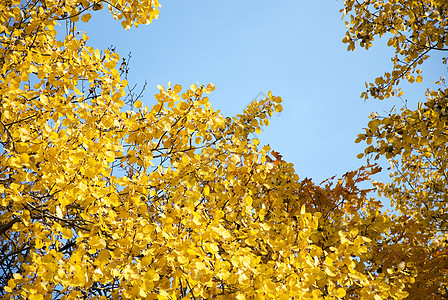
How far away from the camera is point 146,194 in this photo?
2867 millimetres

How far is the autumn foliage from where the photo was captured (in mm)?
2283

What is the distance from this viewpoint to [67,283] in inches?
79.1

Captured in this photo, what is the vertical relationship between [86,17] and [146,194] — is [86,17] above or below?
above

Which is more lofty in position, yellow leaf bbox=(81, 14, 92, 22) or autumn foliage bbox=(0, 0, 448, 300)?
yellow leaf bbox=(81, 14, 92, 22)

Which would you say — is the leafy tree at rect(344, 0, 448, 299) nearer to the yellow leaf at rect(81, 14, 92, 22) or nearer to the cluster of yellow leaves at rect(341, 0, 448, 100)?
the cluster of yellow leaves at rect(341, 0, 448, 100)

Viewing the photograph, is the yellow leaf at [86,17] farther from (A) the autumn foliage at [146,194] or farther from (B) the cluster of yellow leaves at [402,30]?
(B) the cluster of yellow leaves at [402,30]

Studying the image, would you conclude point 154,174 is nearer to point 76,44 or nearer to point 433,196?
point 76,44

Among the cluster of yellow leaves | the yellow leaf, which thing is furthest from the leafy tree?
the yellow leaf

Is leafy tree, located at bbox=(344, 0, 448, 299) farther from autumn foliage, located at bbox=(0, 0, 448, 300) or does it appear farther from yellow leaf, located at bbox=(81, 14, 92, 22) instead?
yellow leaf, located at bbox=(81, 14, 92, 22)

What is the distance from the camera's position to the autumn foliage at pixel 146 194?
2283mm

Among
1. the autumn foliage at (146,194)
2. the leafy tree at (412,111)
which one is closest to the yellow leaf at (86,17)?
the autumn foliage at (146,194)

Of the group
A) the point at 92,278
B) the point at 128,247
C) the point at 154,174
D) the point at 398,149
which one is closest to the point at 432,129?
the point at 398,149

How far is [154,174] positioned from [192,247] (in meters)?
0.93

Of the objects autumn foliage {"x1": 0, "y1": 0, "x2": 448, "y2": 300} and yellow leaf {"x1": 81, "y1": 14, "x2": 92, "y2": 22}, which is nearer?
autumn foliage {"x1": 0, "y1": 0, "x2": 448, "y2": 300}
